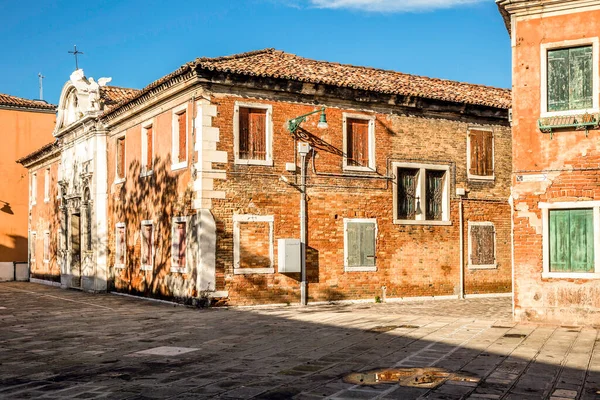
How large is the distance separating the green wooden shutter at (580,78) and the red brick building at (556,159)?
2 centimetres

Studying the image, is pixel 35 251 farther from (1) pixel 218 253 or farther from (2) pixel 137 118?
(1) pixel 218 253

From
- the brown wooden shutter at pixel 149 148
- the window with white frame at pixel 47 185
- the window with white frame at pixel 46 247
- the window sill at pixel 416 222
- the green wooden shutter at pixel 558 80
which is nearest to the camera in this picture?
the green wooden shutter at pixel 558 80

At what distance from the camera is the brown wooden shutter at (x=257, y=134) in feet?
61.8

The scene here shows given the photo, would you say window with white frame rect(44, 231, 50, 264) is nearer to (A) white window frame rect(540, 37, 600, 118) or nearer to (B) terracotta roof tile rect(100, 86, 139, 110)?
(B) terracotta roof tile rect(100, 86, 139, 110)

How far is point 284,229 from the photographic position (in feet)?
62.5

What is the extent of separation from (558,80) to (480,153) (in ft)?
29.0

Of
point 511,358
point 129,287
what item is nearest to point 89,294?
point 129,287

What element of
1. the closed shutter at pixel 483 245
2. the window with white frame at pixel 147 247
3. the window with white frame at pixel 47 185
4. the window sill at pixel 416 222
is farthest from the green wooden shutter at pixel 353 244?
the window with white frame at pixel 47 185

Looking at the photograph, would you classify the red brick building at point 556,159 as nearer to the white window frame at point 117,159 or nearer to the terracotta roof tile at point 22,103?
the white window frame at point 117,159

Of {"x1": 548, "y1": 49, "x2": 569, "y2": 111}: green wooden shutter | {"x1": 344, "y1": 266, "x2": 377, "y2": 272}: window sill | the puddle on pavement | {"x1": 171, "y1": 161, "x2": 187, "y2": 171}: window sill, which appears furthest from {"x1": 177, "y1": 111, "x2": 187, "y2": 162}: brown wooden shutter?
the puddle on pavement

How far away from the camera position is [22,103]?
35844 mm

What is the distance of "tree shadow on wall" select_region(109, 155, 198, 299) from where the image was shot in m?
19.0

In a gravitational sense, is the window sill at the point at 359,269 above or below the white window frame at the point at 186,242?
below

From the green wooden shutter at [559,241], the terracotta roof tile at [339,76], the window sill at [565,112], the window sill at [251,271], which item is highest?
the terracotta roof tile at [339,76]
